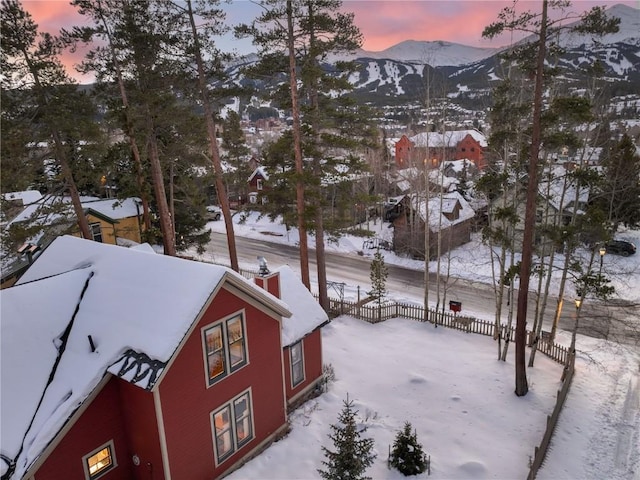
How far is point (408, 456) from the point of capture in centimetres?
1145

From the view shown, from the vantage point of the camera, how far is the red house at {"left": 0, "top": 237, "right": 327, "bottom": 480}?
920 centimetres

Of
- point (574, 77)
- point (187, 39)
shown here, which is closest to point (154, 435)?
point (187, 39)

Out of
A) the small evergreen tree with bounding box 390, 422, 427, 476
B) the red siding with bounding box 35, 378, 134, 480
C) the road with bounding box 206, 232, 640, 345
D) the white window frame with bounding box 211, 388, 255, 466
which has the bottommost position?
the road with bounding box 206, 232, 640, 345

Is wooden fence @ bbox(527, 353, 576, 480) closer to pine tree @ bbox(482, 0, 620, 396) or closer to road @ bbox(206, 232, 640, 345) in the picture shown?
road @ bbox(206, 232, 640, 345)

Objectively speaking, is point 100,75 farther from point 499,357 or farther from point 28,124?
point 499,357

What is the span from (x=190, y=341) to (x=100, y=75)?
1644 cm

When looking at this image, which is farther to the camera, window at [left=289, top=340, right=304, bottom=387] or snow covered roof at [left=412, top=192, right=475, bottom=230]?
snow covered roof at [left=412, top=192, right=475, bottom=230]

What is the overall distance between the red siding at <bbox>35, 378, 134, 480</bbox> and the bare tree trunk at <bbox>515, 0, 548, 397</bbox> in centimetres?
1264

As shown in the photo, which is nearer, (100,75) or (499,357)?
(499,357)

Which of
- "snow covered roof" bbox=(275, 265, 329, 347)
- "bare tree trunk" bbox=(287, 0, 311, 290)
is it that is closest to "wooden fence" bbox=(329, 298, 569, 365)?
"bare tree trunk" bbox=(287, 0, 311, 290)

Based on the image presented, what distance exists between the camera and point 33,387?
9430 mm

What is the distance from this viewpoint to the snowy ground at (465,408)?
12.1m

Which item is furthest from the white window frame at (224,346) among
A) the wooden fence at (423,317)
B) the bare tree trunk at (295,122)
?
the wooden fence at (423,317)

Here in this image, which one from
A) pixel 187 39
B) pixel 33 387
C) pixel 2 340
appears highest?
pixel 187 39
